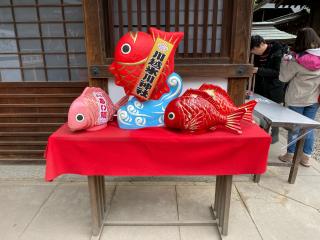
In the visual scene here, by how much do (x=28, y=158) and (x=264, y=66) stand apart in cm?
409

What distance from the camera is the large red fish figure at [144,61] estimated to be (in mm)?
2082

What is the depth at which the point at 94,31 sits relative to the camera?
2.82 m

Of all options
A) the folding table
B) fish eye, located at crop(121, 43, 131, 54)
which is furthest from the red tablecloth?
fish eye, located at crop(121, 43, 131, 54)

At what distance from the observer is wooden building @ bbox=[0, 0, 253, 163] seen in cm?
287

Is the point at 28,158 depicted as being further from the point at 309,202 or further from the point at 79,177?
the point at 309,202

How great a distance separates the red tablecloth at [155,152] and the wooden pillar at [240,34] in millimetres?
946

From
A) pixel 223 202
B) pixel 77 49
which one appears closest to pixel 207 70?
pixel 223 202

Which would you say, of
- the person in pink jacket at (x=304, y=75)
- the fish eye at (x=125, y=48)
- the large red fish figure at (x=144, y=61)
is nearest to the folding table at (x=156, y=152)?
the large red fish figure at (x=144, y=61)

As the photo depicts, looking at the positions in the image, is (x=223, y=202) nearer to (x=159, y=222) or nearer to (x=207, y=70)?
(x=159, y=222)

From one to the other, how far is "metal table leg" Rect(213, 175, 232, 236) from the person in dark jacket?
7.00 ft

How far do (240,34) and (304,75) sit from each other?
145 centimetres

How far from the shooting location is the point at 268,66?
4.17 m

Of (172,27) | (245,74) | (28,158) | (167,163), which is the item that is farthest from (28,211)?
(245,74)

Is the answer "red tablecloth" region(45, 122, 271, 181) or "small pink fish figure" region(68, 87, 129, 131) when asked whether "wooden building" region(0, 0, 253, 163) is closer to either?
"small pink fish figure" region(68, 87, 129, 131)
